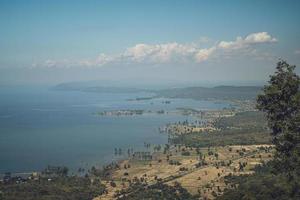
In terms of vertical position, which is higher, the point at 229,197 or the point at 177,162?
the point at 229,197

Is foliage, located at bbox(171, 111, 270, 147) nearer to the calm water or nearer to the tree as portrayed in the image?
the calm water

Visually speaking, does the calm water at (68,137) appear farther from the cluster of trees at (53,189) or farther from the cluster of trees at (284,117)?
the cluster of trees at (284,117)

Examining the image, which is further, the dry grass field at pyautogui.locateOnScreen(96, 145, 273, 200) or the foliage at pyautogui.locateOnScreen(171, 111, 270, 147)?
the foliage at pyautogui.locateOnScreen(171, 111, 270, 147)

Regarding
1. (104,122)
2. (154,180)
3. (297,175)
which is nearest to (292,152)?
(297,175)

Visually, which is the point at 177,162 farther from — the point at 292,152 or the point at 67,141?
the point at 292,152

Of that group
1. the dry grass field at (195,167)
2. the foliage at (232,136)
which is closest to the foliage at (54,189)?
the dry grass field at (195,167)

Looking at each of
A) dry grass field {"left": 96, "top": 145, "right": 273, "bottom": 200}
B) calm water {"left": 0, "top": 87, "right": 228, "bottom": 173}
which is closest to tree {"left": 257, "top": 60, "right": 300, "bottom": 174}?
dry grass field {"left": 96, "top": 145, "right": 273, "bottom": 200}

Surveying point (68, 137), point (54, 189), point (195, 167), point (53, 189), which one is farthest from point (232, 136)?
point (53, 189)

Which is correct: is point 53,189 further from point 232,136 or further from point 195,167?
point 232,136
